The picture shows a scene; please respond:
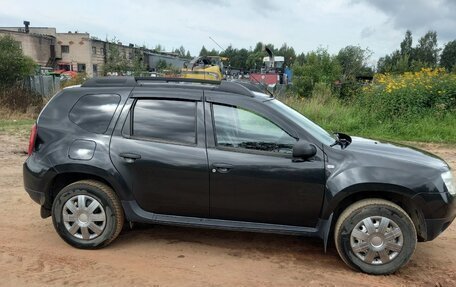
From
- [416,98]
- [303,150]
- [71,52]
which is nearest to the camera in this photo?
[303,150]

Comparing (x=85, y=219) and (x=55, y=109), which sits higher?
(x=55, y=109)

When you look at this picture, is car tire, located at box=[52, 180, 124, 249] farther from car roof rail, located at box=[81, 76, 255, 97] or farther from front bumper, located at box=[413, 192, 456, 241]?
front bumper, located at box=[413, 192, 456, 241]

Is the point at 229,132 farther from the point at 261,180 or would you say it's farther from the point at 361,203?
the point at 361,203

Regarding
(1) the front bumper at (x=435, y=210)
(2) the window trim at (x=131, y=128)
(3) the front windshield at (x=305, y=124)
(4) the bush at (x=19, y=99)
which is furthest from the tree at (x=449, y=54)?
(2) the window trim at (x=131, y=128)

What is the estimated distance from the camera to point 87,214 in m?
4.53

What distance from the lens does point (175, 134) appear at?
14.7ft

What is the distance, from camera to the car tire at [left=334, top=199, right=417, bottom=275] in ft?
13.4

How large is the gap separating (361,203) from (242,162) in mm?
1177

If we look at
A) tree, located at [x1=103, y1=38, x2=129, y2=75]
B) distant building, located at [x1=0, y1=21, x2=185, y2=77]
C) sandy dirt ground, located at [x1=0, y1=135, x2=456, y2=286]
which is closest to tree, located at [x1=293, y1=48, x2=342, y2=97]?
tree, located at [x1=103, y1=38, x2=129, y2=75]

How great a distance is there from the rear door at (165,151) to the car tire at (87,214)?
28 centimetres

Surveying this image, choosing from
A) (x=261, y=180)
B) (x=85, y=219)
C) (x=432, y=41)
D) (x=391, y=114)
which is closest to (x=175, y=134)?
(x=261, y=180)

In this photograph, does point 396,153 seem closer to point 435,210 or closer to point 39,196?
point 435,210

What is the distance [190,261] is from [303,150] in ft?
5.14

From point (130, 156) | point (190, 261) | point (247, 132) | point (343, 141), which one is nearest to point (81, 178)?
point (130, 156)
